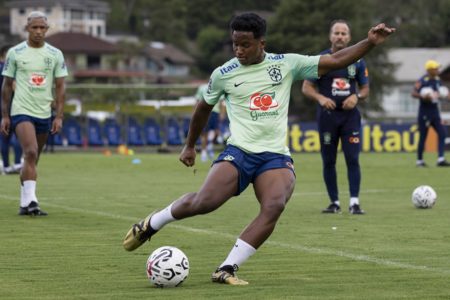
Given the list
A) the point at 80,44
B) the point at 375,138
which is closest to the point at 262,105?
the point at 375,138

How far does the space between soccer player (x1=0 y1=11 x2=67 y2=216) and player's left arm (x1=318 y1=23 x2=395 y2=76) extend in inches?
224

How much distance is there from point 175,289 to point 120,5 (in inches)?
5748

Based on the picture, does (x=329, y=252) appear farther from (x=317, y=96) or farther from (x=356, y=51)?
(x=317, y=96)

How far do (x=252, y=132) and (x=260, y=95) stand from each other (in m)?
0.30

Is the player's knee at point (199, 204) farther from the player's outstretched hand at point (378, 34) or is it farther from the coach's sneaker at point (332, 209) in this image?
the coach's sneaker at point (332, 209)

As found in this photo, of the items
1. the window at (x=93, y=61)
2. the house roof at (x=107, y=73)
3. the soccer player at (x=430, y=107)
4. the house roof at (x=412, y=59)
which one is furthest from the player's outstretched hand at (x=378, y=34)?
the window at (x=93, y=61)

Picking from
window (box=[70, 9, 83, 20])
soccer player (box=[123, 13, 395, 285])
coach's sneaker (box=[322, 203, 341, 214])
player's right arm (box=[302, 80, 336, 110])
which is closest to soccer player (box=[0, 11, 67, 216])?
player's right arm (box=[302, 80, 336, 110])

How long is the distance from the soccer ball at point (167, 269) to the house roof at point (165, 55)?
11835cm

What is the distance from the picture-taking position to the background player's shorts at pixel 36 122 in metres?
14.5

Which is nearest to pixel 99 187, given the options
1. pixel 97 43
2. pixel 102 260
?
pixel 102 260

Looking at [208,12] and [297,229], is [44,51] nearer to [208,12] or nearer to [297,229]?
[297,229]

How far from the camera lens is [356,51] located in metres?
9.45

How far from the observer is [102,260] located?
1073 centimetres

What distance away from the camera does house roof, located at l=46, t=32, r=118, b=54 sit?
407 feet
